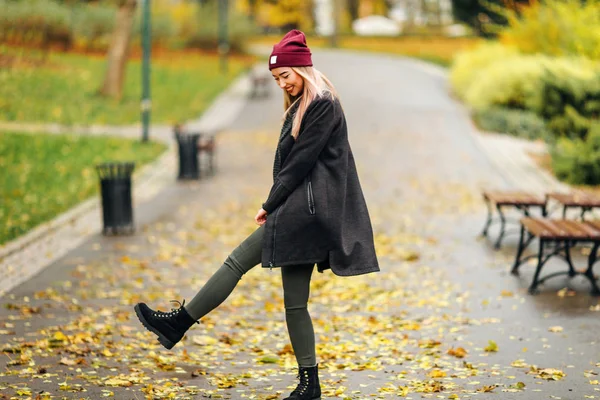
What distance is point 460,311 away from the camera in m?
8.47

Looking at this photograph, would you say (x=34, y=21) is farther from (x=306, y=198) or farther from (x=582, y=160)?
(x=306, y=198)

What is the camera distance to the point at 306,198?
17.8 feet

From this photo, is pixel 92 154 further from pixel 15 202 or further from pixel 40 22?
pixel 40 22

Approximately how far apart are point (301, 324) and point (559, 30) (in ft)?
68.0

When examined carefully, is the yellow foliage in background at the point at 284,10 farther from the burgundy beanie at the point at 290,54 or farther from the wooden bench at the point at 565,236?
the burgundy beanie at the point at 290,54

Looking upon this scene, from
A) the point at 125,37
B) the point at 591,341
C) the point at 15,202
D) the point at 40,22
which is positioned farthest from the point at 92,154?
the point at 40,22

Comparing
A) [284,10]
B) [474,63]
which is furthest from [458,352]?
[284,10]

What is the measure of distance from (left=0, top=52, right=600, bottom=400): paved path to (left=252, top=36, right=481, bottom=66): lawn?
1604 inches

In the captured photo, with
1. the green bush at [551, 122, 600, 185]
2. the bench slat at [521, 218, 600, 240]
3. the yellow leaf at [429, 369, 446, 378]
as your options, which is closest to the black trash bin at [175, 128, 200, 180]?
the green bush at [551, 122, 600, 185]

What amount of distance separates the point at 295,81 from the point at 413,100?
24.7 meters

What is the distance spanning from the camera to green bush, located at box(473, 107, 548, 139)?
23109mm

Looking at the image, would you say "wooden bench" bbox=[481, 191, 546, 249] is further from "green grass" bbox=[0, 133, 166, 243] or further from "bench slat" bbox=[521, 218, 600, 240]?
"green grass" bbox=[0, 133, 166, 243]

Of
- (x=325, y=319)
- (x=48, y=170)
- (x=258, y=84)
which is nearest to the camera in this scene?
(x=325, y=319)

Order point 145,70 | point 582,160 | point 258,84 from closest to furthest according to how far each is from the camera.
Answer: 1. point 582,160
2. point 145,70
3. point 258,84
